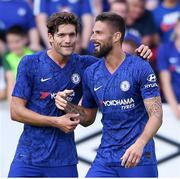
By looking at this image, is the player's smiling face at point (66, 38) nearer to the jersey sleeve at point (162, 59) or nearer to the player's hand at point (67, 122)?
the player's hand at point (67, 122)

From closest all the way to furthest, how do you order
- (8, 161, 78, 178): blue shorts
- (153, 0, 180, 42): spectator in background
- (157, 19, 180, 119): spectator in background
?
(8, 161, 78, 178): blue shorts → (157, 19, 180, 119): spectator in background → (153, 0, 180, 42): spectator in background

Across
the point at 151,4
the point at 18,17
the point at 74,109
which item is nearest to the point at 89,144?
the point at 18,17

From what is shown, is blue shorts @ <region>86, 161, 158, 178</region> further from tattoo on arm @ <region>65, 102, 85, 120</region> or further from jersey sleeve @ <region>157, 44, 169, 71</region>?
jersey sleeve @ <region>157, 44, 169, 71</region>

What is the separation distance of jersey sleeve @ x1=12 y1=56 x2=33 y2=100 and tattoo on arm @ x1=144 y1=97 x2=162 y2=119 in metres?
1.00

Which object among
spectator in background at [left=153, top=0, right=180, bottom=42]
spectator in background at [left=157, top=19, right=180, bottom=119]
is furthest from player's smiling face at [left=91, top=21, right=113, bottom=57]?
spectator in background at [left=153, top=0, right=180, bottom=42]

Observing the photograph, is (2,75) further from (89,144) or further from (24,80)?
(24,80)

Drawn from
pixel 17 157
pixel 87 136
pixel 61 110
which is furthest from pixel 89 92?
pixel 87 136

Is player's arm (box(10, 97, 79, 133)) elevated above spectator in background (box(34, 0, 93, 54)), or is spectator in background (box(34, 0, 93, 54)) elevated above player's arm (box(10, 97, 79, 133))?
spectator in background (box(34, 0, 93, 54))

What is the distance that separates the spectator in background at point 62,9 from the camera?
9641 mm

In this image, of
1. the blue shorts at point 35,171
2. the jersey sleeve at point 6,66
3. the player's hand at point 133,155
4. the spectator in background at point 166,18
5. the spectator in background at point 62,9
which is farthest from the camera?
the spectator in background at point 166,18

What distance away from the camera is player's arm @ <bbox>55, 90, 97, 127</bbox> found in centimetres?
624

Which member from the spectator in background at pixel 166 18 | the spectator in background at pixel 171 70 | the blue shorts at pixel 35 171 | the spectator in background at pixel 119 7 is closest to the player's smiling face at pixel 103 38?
the blue shorts at pixel 35 171

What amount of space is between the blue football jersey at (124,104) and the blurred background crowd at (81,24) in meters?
3.01

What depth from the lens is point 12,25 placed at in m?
9.63
